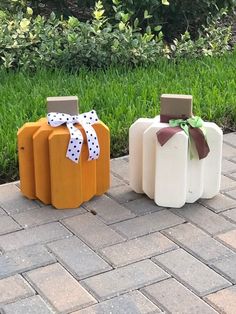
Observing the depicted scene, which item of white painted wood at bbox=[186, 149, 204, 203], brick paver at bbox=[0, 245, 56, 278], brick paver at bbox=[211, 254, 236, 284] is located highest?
white painted wood at bbox=[186, 149, 204, 203]

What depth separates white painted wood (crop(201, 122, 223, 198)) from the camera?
3.46m

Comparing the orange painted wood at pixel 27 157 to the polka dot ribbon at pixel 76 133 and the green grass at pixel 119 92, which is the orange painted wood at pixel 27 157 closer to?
the polka dot ribbon at pixel 76 133

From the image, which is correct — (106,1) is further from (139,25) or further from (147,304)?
(147,304)

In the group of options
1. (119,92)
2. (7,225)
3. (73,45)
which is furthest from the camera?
(73,45)

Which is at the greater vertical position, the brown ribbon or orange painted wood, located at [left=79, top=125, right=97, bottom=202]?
the brown ribbon

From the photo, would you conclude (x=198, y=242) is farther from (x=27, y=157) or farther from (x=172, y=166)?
(x=27, y=157)

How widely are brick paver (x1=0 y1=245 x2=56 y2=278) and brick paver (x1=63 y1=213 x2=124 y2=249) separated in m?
0.22

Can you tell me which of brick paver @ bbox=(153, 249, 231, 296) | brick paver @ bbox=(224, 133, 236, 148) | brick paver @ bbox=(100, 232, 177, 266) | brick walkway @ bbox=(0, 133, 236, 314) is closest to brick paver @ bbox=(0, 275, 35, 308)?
brick walkway @ bbox=(0, 133, 236, 314)

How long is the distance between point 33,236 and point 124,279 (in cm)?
58

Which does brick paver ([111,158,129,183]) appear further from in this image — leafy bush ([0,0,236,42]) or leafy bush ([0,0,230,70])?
leafy bush ([0,0,236,42])

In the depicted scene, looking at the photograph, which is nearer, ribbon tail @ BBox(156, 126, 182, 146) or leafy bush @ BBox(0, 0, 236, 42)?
ribbon tail @ BBox(156, 126, 182, 146)

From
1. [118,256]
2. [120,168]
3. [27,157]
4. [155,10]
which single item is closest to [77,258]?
[118,256]

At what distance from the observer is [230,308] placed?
2645mm

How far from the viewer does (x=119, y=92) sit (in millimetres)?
4926
